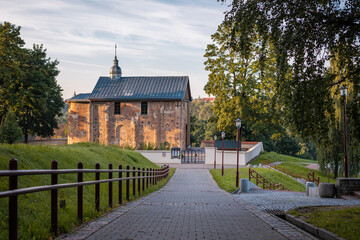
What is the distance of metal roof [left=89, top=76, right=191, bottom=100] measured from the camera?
170 ft

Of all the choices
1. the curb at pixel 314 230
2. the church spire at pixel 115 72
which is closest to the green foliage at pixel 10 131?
the church spire at pixel 115 72

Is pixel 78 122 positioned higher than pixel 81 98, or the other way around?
pixel 81 98

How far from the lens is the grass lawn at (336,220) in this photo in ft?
20.7

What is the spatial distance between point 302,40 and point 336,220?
160 inches

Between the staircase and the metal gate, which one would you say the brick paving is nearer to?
the staircase

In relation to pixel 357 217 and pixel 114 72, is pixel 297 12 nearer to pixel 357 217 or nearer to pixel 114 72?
pixel 357 217

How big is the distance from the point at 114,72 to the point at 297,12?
49346 mm

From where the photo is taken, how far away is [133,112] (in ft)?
173

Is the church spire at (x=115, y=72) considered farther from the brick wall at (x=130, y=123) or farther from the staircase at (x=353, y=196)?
the staircase at (x=353, y=196)

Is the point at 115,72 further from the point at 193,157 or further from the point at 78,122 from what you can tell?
the point at 193,157

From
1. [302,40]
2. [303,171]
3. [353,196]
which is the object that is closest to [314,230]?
[302,40]

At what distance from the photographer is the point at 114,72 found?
56312 mm

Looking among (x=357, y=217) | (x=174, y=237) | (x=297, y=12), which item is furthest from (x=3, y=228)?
(x=297, y=12)

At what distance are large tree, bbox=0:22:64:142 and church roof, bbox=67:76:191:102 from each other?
440 cm
